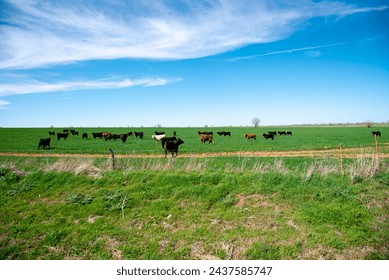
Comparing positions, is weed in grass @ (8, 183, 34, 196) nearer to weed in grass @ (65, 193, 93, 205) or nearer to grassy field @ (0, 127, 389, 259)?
grassy field @ (0, 127, 389, 259)

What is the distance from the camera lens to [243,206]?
8.31 m

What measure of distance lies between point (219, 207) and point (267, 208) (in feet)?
5.08

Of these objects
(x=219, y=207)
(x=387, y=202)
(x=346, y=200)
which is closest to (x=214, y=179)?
(x=219, y=207)

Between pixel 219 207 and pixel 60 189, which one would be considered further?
pixel 60 189

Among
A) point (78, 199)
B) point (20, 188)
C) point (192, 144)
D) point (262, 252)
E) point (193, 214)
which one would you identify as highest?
point (192, 144)

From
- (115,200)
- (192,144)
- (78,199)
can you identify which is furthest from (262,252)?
(192,144)

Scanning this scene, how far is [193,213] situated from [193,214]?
64mm

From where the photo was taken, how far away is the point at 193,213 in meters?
8.02

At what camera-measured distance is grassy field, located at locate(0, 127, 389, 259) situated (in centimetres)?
649

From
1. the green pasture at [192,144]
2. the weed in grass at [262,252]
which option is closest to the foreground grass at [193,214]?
the weed in grass at [262,252]

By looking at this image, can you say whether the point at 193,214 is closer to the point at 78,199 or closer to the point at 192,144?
the point at 78,199

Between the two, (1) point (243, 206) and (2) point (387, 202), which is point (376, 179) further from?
(1) point (243, 206)

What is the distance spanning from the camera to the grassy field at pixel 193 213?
21.3 feet
